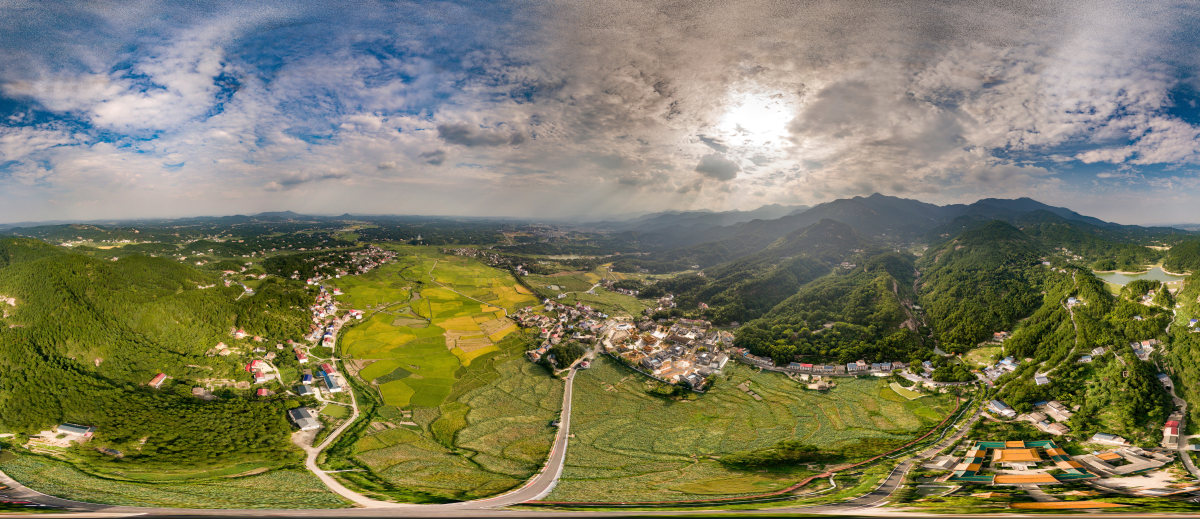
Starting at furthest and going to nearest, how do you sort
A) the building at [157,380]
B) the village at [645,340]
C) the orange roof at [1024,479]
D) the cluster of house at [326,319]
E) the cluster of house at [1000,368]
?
1. the cluster of house at [326,319]
2. the village at [645,340]
3. the cluster of house at [1000,368]
4. the building at [157,380]
5. the orange roof at [1024,479]

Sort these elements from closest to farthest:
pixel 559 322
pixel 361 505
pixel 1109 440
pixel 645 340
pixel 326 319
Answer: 1. pixel 361 505
2. pixel 1109 440
3. pixel 645 340
4. pixel 326 319
5. pixel 559 322

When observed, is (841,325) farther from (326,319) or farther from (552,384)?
(326,319)

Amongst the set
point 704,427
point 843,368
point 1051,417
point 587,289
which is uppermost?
point 587,289

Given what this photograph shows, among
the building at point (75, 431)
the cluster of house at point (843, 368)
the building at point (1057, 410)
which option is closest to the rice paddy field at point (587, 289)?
the cluster of house at point (843, 368)

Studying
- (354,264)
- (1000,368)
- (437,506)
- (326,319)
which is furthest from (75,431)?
(1000,368)

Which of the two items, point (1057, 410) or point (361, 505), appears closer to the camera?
point (361, 505)

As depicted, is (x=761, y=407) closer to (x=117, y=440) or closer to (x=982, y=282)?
(x=117, y=440)

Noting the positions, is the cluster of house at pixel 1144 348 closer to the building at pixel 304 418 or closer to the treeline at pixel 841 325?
the treeline at pixel 841 325

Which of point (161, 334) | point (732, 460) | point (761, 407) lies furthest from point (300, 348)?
point (761, 407)
